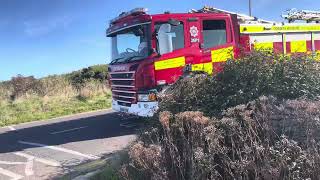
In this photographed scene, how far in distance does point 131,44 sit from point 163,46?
1.09 metres

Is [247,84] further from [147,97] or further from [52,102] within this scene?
[52,102]

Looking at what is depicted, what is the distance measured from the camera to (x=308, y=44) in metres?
15.4

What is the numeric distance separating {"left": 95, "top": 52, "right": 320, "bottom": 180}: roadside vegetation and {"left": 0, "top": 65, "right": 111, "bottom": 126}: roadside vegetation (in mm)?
14179

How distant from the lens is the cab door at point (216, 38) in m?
12.7

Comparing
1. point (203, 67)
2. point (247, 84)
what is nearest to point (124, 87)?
point (203, 67)

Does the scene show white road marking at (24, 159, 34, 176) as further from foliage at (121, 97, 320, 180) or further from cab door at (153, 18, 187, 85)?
foliage at (121, 97, 320, 180)

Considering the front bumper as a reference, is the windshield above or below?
above

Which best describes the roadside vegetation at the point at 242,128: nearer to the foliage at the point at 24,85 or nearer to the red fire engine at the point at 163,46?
the red fire engine at the point at 163,46

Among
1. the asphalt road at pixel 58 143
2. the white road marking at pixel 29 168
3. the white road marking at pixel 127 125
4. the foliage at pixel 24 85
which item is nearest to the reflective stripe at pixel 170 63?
the asphalt road at pixel 58 143

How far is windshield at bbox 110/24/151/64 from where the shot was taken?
12047 millimetres

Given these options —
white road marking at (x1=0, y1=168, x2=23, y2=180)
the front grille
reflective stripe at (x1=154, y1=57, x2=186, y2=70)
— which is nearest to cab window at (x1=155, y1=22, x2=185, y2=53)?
reflective stripe at (x1=154, y1=57, x2=186, y2=70)

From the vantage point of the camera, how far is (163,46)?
11930 millimetres

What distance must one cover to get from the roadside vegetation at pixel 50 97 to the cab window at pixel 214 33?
9102 mm

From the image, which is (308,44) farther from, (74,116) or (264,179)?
(264,179)
